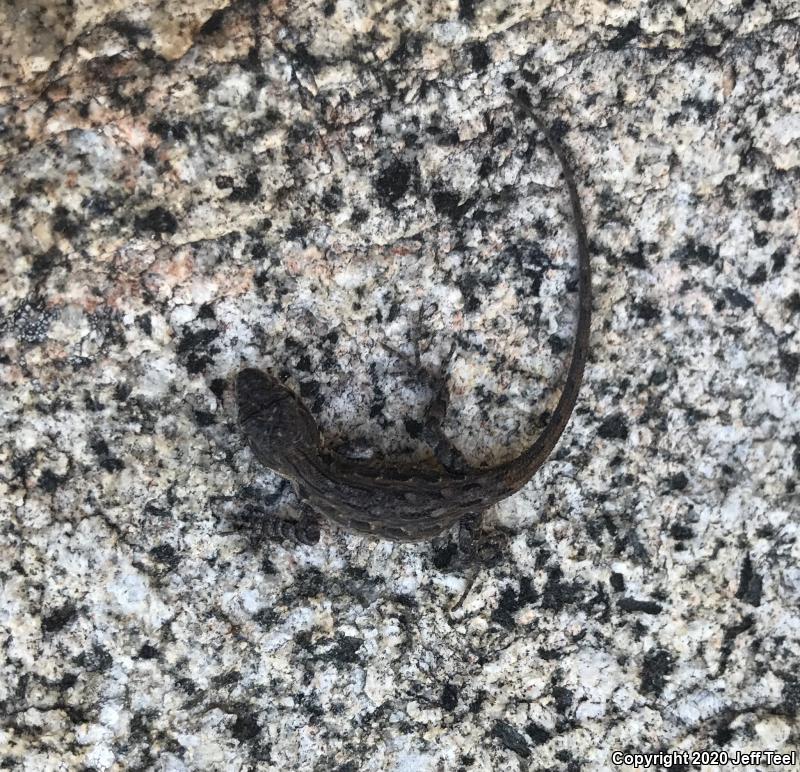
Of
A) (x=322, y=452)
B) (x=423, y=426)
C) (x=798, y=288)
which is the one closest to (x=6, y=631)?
(x=322, y=452)

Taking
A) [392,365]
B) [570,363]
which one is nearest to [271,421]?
[392,365]

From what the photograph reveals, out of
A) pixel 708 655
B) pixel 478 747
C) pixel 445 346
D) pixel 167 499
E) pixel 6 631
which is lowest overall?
pixel 6 631

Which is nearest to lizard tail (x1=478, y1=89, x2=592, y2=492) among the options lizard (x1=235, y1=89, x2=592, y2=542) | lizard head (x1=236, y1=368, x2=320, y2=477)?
lizard (x1=235, y1=89, x2=592, y2=542)

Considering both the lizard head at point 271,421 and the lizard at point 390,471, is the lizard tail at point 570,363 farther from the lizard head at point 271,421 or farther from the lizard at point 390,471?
the lizard head at point 271,421

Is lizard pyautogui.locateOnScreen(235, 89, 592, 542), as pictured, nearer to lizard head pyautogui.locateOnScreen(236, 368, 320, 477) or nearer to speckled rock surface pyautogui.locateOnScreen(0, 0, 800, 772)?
lizard head pyautogui.locateOnScreen(236, 368, 320, 477)

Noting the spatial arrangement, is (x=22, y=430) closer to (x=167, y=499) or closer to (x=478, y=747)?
(x=167, y=499)

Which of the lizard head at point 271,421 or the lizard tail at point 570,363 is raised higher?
the lizard tail at point 570,363

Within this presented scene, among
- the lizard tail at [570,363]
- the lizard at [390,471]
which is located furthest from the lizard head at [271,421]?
the lizard tail at [570,363]

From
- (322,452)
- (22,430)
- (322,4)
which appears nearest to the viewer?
(322,4)
